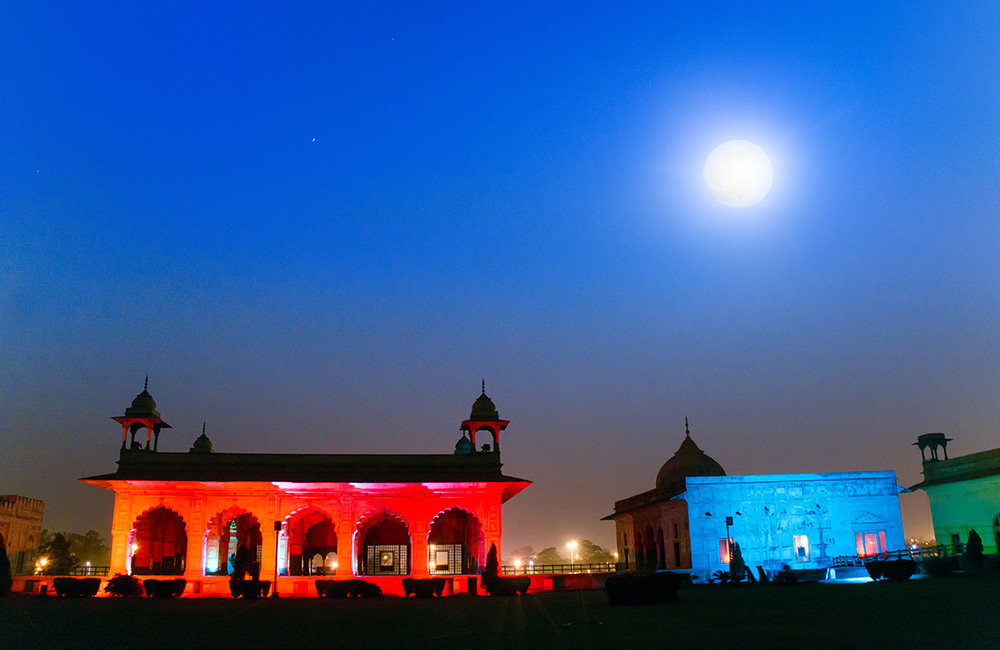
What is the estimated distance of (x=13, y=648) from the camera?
11.3 meters

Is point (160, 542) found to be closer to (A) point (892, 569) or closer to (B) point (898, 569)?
(A) point (892, 569)

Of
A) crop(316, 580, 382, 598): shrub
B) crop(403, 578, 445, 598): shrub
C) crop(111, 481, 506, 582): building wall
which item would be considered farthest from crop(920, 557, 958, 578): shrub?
crop(316, 580, 382, 598): shrub

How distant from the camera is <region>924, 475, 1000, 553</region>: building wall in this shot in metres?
39.1

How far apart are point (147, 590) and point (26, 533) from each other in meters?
37.7

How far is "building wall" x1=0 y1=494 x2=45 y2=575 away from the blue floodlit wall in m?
44.3

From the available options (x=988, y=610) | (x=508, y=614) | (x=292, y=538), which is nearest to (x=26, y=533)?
(x=292, y=538)

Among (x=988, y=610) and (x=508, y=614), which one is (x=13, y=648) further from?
(x=988, y=610)

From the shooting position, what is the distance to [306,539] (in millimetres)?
39750

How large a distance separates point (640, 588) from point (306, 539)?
80.2 ft

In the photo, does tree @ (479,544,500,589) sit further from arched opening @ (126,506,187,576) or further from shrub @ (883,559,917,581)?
arched opening @ (126,506,187,576)

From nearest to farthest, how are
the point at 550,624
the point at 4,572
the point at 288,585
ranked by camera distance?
the point at 550,624 < the point at 4,572 < the point at 288,585

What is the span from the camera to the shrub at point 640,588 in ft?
64.0

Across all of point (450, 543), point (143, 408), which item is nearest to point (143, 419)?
point (143, 408)

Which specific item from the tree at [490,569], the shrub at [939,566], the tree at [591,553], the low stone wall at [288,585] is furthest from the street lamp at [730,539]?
the tree at [591,553]
